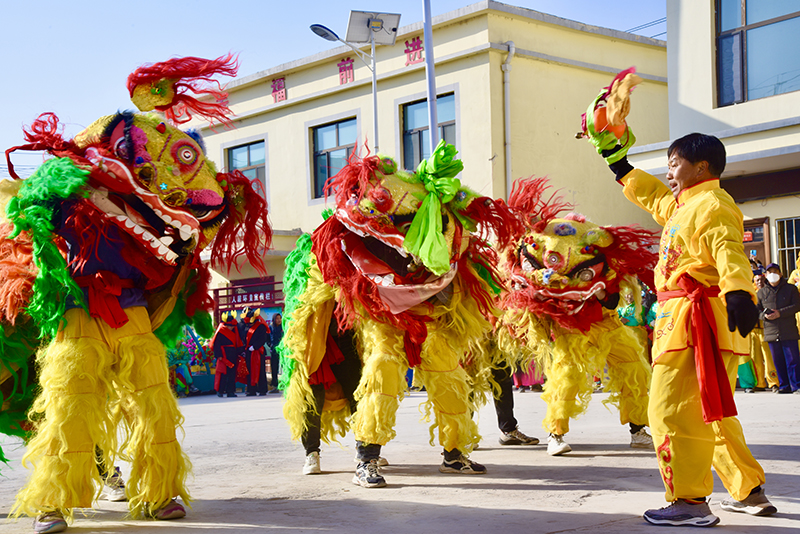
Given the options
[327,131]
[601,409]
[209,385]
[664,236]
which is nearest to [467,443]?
[664,236]

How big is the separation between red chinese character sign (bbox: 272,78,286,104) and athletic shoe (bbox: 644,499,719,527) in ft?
53.8

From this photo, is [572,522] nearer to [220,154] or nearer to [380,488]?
[380,488]

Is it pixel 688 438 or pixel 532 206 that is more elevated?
pixel 532 206

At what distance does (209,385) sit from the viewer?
45.6 ft

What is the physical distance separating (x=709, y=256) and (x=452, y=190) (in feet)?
5.15

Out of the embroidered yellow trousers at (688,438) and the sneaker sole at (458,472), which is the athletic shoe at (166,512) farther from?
the embroidered yellow trousers at (688,438)

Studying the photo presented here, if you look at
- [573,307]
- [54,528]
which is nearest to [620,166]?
[573,307]

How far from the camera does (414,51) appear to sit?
1598cm

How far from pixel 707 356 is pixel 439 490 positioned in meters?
1.63

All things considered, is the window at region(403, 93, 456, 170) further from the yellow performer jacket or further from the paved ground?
the yellow performer jacket

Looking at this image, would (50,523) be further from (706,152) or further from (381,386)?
(706,152)

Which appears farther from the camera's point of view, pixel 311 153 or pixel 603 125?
pixel 311 153

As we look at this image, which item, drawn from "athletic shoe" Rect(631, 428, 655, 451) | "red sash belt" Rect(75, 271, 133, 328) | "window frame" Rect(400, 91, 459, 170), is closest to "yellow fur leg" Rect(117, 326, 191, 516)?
"red sash belt" Rect(75, 271, 133, 328)

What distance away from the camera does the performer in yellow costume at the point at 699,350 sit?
3.23 metres
